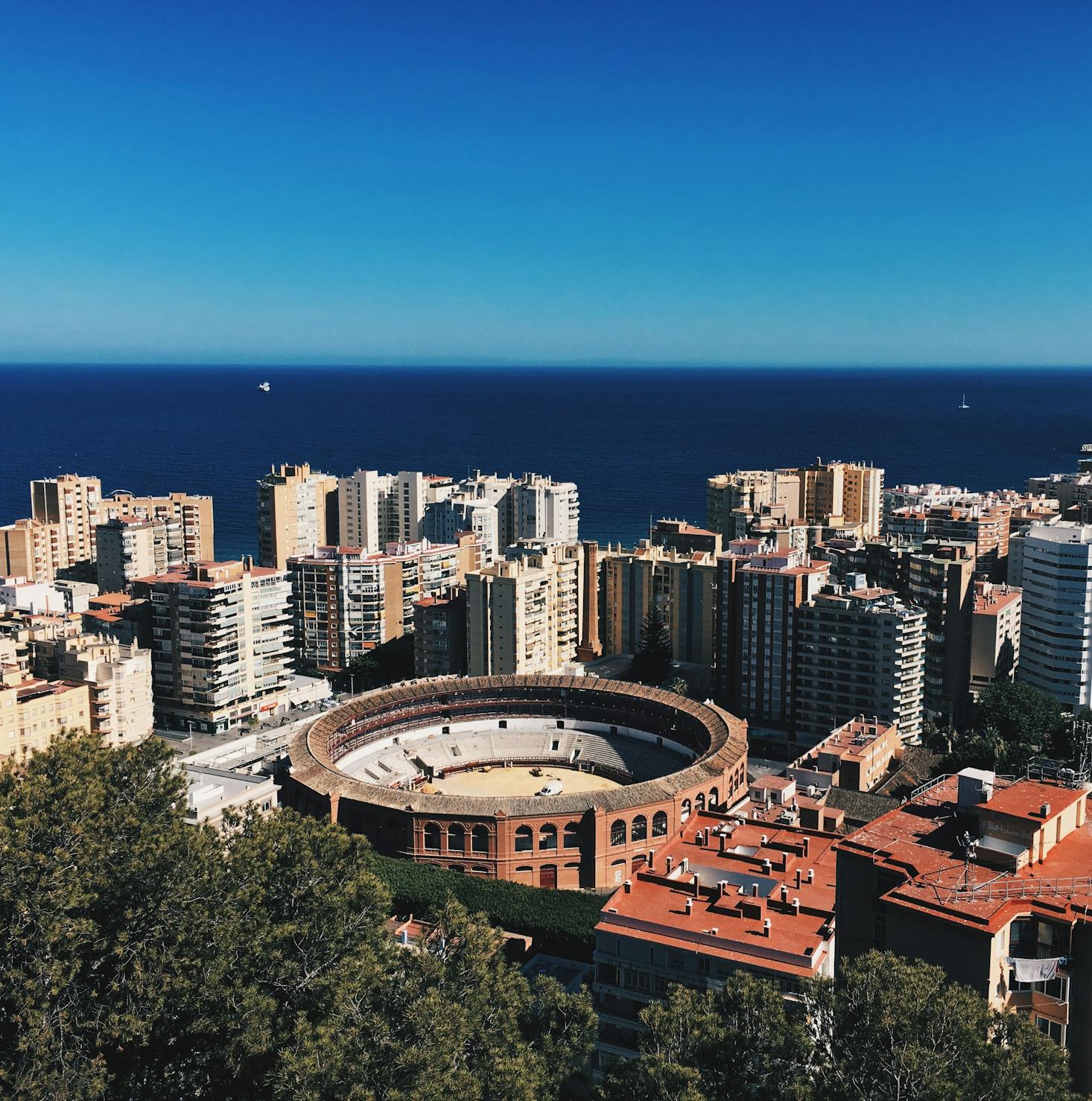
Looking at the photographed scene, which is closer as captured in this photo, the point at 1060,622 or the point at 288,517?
the point at 1060,622

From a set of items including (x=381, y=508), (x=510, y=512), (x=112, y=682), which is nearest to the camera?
(x=112, y=682)

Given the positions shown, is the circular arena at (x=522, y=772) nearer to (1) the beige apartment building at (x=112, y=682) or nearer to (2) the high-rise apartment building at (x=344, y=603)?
(1) the beige apartment building at (x=112, y=682)

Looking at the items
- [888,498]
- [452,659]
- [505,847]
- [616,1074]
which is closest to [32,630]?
[452,659]

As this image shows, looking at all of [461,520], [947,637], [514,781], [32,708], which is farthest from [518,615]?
[461,520]

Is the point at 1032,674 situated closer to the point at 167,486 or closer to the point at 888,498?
the point at 888,498

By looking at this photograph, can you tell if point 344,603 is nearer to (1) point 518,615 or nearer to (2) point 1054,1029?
(1) point 518,615

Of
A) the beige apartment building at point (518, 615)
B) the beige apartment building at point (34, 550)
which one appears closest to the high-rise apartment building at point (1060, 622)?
the beige apartment building at point (518, 615)
